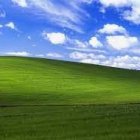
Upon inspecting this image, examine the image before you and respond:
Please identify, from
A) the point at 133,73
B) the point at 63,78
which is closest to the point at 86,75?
the point at 63,78

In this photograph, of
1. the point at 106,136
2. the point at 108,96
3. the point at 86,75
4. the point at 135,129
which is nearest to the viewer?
the point at 106,136

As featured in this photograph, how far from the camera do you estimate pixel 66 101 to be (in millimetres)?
58750

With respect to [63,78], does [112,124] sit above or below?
below

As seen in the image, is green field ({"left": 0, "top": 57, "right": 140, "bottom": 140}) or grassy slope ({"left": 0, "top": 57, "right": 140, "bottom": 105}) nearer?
green field ({"left": 0, "top": 57, "right": 140, "bottom": 140})

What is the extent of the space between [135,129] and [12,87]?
5266cm

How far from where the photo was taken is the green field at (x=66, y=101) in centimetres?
2092

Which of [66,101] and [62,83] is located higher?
[62,83]

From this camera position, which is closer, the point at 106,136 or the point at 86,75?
the point at 106,136

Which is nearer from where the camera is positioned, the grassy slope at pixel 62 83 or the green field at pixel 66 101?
the green field at pixel 66 101

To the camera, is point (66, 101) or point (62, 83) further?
point (62, 83)

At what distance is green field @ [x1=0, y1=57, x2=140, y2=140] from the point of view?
20.9 metres

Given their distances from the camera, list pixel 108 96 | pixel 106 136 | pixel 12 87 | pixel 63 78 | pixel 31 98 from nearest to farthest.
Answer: pixel 106 136 < pixel 31 98 < pixel 108 96 < pixel 12 87 < pixel 63 78

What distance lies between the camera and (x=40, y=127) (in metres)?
22.9

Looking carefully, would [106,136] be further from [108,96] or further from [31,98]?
[108,96]
